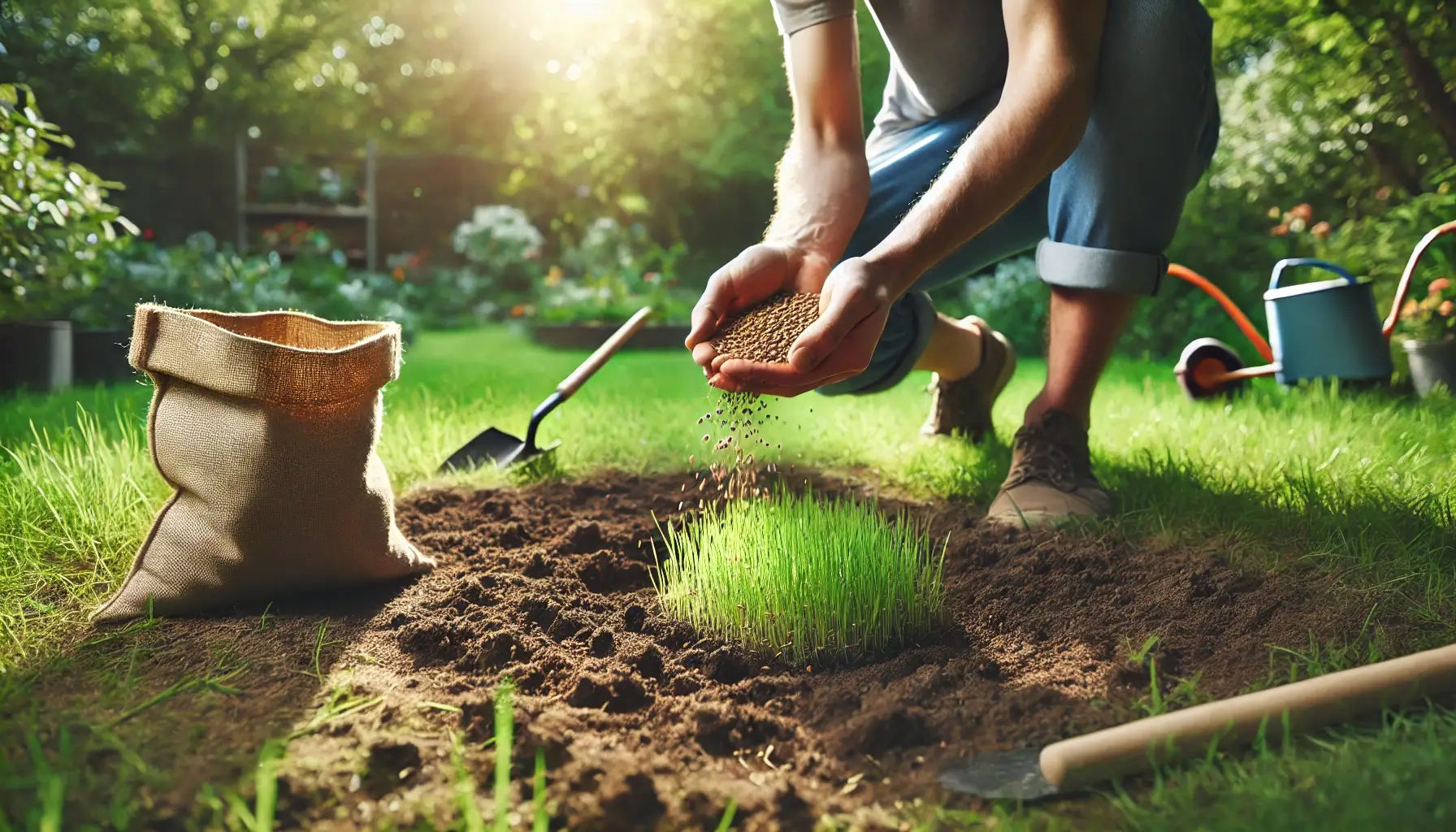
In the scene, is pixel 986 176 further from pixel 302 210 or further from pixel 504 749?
pixel 302 210

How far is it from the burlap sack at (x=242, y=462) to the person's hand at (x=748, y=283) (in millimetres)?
589

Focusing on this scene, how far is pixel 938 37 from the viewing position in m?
2.43

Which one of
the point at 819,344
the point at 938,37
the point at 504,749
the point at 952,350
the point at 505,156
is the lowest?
the point at 504,749

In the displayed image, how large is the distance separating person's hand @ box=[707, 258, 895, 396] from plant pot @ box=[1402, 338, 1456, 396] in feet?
10.1

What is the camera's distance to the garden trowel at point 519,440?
9.34 feet

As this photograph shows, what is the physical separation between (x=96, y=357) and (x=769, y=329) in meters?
3.96

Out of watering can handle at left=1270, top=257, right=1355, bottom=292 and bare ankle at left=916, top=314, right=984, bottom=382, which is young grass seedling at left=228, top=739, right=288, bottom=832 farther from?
watering can handle at left=1270, top=257, right=1355, bottom=292

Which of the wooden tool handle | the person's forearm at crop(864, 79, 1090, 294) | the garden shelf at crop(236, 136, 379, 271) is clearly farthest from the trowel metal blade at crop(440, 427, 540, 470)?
the garden shelf at crop(236, 136, 379, 271)

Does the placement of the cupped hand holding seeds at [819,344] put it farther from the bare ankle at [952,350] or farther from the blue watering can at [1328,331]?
the blue watering can at [1328,331]

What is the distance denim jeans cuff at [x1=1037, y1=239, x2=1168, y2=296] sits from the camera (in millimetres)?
2252

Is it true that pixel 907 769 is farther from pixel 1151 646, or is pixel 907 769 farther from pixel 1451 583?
pixel 1451 583

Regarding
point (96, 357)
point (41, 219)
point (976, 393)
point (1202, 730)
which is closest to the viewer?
point (1202, 730)

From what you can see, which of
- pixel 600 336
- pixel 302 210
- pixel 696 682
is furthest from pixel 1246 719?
pixel 302 210

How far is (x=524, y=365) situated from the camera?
6.01m
